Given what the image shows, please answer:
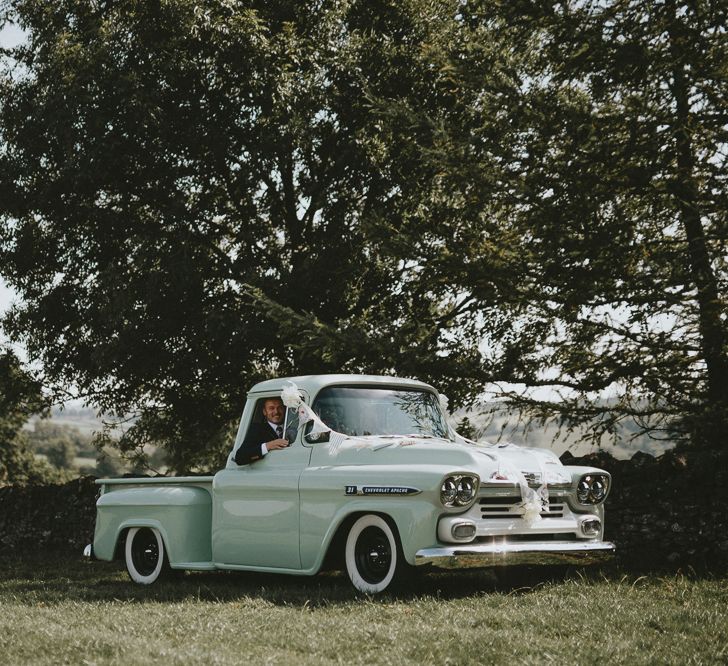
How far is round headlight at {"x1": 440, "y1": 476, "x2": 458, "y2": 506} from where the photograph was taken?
801 cm

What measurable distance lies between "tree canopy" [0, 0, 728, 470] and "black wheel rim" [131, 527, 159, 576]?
3439 mm

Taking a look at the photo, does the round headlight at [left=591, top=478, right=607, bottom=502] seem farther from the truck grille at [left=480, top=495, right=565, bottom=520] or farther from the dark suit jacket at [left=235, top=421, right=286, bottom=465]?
the dark suit jacket at [left=235, top=421, right=286, bottom=465]

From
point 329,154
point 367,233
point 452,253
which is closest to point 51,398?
point 329,154

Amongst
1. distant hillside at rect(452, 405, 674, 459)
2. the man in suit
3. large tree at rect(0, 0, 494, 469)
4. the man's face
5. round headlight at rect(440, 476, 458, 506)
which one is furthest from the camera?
large tree at rect(0, 0, 494, 469)

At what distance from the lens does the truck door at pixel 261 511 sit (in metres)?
9.11

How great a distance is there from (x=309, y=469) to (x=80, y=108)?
11243 mm

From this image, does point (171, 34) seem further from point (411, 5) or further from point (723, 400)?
point (723, 400)

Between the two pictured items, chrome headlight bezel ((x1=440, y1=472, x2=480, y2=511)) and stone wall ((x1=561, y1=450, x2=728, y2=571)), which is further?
stone wall ((x1=561, y1=450, x2=728, y2=571))

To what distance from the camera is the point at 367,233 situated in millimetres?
13445

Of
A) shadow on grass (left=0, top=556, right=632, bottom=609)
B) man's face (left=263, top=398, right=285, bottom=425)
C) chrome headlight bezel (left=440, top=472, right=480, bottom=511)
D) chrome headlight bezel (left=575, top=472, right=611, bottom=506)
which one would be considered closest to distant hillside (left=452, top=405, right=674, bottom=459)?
chrome headlight bezel (left=575, top=472, right=611, bottom=506)

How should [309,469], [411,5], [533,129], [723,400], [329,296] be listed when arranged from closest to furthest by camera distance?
[309,469], [723,400], [533,129], [329,296], [411,5]

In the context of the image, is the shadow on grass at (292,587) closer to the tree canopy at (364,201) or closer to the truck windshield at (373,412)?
the truck windshield at (373,412)

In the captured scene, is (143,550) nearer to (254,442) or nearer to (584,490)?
(254,442)

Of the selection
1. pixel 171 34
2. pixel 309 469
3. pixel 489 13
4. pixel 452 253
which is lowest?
pixel 309 469
